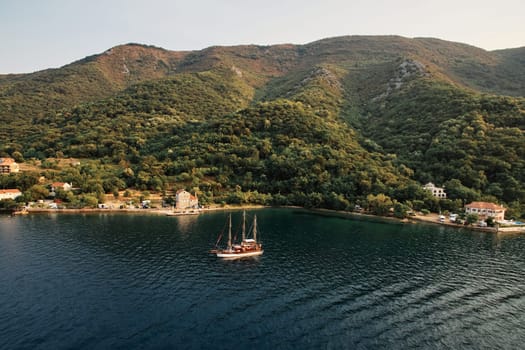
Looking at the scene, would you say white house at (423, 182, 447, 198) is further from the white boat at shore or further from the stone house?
the stone house

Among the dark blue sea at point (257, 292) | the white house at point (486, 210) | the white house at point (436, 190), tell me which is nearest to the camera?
the dark blue sea at point (257, 292)

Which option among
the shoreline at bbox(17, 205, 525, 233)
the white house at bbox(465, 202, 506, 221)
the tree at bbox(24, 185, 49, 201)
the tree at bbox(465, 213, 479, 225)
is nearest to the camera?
the tree at bbox(465, 213, 479, 225)

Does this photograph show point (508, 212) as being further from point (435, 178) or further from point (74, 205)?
point (74, 205)

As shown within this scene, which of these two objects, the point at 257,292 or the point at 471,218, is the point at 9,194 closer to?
the point at 257,292

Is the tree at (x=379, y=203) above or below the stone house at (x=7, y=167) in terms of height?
below

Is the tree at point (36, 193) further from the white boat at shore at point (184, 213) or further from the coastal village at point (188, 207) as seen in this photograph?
the white boat at shore at point (184, 213)

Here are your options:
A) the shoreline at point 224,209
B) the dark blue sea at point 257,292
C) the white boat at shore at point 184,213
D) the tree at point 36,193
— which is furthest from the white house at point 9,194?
the white boat at shore at point 184,213

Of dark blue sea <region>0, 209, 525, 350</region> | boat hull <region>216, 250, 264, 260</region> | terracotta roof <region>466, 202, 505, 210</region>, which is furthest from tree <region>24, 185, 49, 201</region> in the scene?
terracotta roof <region>466, 202, 505, 210</region>
